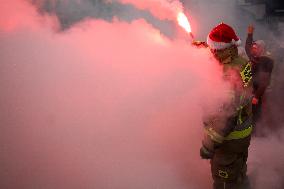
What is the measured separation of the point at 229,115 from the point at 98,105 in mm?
1874

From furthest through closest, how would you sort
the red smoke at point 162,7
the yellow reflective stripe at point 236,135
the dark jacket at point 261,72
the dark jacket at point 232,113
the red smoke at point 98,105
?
the dark jacket at point 261,72 < the red smoke at point 162,7 < the red smoke at point 98,105 < the yellow reflective stripe at point 236,135 < the dark jacket at point 232,113

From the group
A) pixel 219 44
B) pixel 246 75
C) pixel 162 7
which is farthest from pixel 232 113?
pixel 162 7

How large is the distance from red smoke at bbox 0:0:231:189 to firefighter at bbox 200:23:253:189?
36 centimetres

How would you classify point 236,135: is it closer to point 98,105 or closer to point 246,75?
point 246,75

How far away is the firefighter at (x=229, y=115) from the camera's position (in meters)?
3.70

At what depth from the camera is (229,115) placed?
367 cm

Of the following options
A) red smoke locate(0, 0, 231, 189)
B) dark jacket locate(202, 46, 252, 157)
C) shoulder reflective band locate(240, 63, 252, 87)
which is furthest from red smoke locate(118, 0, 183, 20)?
shoulder reflective band locate(240, 63, 252, 87)

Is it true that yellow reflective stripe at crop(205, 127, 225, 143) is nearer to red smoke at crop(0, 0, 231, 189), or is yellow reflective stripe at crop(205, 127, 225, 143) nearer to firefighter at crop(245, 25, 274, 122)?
red smoke at crop(0, 0, 231, 189)

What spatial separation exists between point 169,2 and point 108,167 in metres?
2.42

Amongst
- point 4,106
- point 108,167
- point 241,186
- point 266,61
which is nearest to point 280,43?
point 266,61

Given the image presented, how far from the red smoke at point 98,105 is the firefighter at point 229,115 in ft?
1.18

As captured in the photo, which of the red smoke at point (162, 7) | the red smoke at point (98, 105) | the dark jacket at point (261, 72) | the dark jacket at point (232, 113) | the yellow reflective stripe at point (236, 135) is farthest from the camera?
the dark jacket at point (261, 72)

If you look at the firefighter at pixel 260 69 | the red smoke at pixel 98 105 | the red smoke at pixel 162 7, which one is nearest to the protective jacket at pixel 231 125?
the red smoke at pixel 98 105

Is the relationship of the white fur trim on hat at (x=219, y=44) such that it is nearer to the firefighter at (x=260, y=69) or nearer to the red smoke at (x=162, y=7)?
the red smoke at (x=162, y=7)
